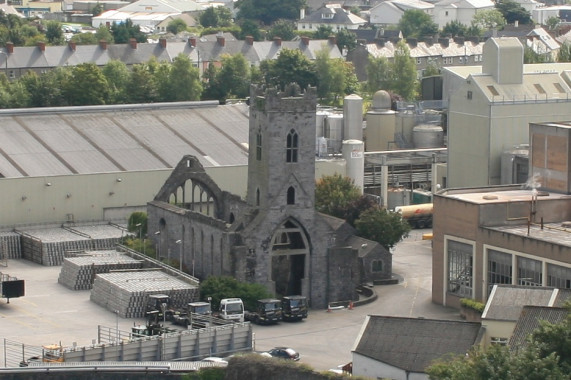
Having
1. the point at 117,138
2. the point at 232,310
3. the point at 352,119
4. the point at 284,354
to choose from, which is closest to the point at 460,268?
the point at 232,310

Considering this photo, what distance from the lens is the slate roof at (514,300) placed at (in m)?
63.7

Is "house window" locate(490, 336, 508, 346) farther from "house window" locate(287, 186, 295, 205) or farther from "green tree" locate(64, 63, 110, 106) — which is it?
"green tree" locate(64, 63, 110, 106)

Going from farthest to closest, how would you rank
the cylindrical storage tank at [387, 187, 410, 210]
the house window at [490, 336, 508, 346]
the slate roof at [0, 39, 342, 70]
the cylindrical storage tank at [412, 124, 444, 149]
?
the slate roof at [0, 39, 342, 70] < the cylindrical storage tank at [412, 124, 444, 149] < the cylindrical storage tank at [387, 187, 410, 210] < the house window at [490, 336, 508, 346]

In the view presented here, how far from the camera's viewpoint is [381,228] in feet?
286

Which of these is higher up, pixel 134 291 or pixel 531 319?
pixel 531 319

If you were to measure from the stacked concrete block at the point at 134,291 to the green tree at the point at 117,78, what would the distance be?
61.0m

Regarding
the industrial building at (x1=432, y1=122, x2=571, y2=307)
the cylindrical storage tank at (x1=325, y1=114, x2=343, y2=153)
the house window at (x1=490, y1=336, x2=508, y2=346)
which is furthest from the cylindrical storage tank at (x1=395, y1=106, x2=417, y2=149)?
the house window at (x1=490, y1=336, x2=508, y2=346)

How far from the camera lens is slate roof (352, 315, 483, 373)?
202 ft

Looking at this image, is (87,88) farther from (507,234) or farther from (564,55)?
(507,234)

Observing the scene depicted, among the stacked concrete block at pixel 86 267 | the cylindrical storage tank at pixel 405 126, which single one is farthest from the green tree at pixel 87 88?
the stacked concrete block at pixel 86 267

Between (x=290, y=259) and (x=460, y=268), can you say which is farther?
(x=460, y=268)

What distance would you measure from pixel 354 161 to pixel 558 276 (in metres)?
30.0

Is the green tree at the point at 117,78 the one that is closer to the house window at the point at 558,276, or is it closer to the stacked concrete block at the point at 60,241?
the stacked concrete block at the point at 60,241

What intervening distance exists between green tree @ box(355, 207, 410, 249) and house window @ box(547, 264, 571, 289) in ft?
46.7
